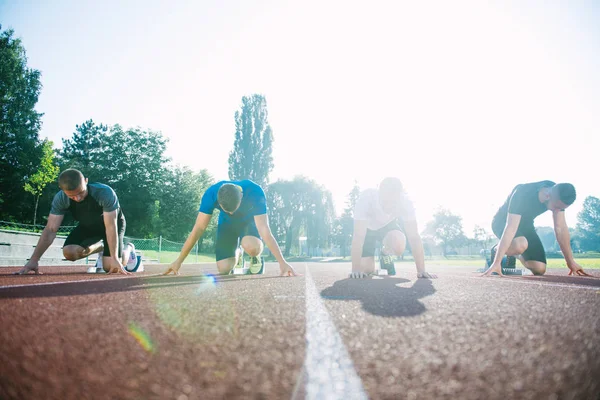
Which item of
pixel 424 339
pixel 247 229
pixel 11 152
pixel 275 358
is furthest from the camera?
pixel 11 152

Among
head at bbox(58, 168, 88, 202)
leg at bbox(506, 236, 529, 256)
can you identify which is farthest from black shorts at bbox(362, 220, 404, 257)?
head at bbox(58, 168, 88, 202)

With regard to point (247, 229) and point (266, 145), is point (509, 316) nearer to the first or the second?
point (247, 229)

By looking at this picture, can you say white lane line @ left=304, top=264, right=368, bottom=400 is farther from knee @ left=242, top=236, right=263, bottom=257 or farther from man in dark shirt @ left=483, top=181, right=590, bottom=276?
man in dark shirt @ left=483, top=181, right=590, bottom=276

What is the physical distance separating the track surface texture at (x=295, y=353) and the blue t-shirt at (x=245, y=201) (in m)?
3.01

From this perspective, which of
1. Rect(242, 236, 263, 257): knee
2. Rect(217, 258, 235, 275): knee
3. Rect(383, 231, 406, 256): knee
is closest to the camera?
Rect(242, 236, 263, 257): knee

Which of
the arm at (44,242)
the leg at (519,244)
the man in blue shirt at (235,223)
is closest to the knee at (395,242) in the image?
the leg at (519,244)

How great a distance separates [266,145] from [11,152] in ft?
80.6

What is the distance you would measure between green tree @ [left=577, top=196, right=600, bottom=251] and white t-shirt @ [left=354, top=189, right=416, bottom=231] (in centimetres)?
13167

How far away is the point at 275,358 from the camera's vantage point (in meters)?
1.09

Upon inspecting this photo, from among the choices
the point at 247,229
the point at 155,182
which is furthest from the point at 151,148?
the point at 247,229

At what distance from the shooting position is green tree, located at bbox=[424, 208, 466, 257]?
Answer: 77.3 metres

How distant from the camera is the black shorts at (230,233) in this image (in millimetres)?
6277

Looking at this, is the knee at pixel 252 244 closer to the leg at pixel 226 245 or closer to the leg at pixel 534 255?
the leg at pixel 226 245

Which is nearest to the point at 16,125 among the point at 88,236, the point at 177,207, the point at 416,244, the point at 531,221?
the point at 177,207
